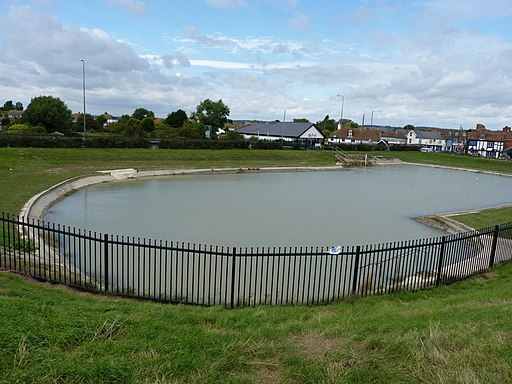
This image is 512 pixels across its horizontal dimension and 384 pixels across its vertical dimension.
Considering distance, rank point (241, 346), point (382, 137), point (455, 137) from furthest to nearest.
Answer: point (455, 137) < point (382, 137) < point (241, 346)

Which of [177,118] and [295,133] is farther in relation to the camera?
[177,118]

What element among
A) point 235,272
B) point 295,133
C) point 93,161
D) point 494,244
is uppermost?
point 295,133

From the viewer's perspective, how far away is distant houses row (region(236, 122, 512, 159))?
263 feet

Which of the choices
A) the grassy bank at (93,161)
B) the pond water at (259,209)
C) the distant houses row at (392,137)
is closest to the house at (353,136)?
the distant houses row at (392,137)

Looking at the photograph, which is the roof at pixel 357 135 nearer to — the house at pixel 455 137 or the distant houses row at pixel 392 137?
the distant houses row at pixel 392 137

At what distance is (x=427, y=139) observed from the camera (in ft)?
417

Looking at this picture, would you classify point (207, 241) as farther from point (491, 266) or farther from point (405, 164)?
point (405, 164)

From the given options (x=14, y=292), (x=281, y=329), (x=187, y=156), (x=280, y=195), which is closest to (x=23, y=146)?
(x=187, y=156)

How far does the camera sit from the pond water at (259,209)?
55.0ft

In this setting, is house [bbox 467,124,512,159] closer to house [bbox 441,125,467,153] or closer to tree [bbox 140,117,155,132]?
house [bbox 441,125,467,153]

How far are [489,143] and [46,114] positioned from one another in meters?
101

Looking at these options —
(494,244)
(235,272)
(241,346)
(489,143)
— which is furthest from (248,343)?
(489,143)

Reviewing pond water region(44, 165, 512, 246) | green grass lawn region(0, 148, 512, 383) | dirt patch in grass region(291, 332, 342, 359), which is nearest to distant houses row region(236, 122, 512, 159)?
pond water region(44, 165, 512, 246)

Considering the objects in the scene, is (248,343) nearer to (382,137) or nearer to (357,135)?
(357,135)
